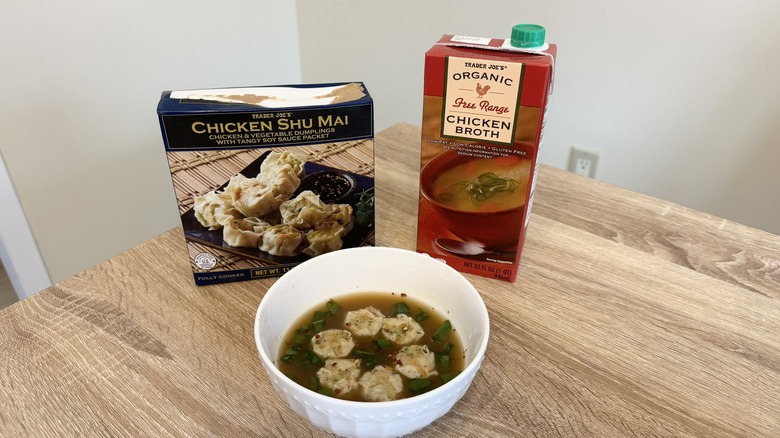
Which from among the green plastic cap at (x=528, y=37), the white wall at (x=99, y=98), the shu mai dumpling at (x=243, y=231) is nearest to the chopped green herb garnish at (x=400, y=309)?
the shu mai dumpling at (x=243, y=231)

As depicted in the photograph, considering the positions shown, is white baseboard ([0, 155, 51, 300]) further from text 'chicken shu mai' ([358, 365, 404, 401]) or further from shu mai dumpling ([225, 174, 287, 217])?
text 'chicken shu mai' ([358, 365, 404, 401])

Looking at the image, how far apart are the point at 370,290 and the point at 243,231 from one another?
0.63 ft

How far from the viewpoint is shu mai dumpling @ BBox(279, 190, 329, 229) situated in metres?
0.76

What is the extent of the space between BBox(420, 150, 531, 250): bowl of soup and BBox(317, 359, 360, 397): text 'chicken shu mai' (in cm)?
27

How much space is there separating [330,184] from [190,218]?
19cm

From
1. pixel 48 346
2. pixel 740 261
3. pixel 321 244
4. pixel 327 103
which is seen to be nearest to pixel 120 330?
pixel 48 346

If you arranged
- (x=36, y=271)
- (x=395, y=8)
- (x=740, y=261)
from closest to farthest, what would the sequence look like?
(x=740, y=261), (x=36, y=271), (x=395, y=8)

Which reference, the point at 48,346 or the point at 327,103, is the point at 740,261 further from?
the point at 48,346

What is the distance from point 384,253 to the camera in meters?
0.73

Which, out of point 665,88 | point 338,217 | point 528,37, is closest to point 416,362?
point 338,217

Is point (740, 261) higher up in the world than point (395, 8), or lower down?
lower down

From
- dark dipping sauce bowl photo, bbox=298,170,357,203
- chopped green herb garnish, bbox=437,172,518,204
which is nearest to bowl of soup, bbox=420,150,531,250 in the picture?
chopped green herb garnish, bbox=437,172,518,204

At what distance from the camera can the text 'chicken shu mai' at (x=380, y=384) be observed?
0.58m

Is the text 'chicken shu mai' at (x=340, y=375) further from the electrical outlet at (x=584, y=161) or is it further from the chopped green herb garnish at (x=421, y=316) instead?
the electrical outlet at (x=584, y=161)
